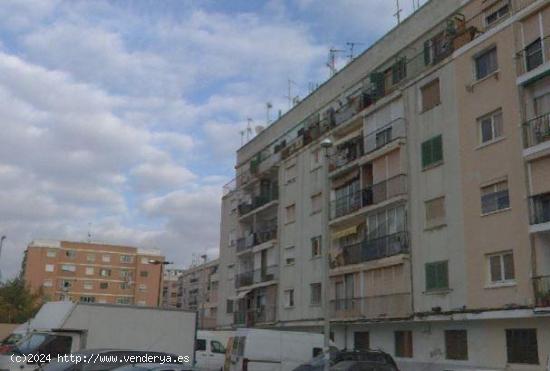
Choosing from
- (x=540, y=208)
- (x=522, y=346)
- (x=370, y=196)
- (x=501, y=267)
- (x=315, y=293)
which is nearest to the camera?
(x=540, y=208)

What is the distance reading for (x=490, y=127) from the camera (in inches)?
1035

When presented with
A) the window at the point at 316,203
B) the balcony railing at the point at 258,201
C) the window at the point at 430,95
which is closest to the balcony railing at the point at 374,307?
the window at the point at 316,203

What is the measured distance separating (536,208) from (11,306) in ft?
170

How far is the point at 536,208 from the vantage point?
2328cm

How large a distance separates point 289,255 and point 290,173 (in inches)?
220

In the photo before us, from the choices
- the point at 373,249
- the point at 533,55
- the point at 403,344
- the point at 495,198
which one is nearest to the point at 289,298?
the point at 373,249

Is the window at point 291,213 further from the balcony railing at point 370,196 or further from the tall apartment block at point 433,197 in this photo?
the balcony railing at point 370,196

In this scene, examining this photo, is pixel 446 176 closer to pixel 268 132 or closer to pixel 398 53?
pixel 398 53

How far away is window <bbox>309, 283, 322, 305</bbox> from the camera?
38000 millimetres

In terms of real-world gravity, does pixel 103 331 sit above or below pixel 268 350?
above

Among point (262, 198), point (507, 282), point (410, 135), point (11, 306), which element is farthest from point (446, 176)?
point (11, 306)

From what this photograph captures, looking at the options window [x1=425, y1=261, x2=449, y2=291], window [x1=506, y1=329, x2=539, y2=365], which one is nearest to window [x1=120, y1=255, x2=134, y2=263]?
window [x1=425, y1=261, x2=449, y2=291]

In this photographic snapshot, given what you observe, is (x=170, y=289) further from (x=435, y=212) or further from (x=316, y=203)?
(x=435, y=212)

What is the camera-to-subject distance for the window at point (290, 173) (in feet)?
142
